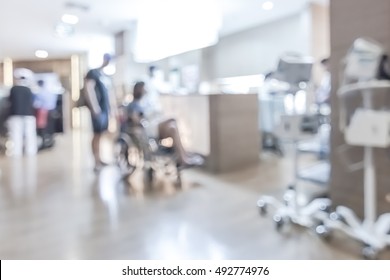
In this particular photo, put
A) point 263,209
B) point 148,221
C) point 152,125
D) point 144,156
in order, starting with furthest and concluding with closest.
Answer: point 152,125 → point 144,156 → point 263,209 → point 148,221

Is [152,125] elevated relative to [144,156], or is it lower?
elevated

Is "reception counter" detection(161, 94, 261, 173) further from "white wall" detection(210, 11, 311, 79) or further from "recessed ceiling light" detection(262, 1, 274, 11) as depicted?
"recessed ceiling light" detection(262, 1, 274, 11)

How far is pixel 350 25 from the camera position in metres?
1.97

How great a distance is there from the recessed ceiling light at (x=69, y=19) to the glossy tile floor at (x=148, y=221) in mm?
1122

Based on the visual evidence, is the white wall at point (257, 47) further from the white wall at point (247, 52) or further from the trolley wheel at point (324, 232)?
the trolley wheel at point (324, 232)

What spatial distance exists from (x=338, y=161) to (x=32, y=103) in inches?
121

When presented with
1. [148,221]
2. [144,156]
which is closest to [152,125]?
[144,156]

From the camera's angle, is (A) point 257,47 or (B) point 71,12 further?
(A) point 257,47

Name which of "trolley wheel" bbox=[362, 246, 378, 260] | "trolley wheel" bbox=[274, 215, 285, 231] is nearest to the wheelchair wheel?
"trolley wheel" bbox=[274, 215, 285, 231]

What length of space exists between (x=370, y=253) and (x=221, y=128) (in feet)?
6.45

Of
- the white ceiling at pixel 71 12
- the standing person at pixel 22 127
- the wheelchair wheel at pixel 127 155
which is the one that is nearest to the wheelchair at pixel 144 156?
the wheelchair wheel at pixel 127 155

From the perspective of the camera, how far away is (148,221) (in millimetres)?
2043

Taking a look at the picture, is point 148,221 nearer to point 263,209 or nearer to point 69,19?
point 263,209
